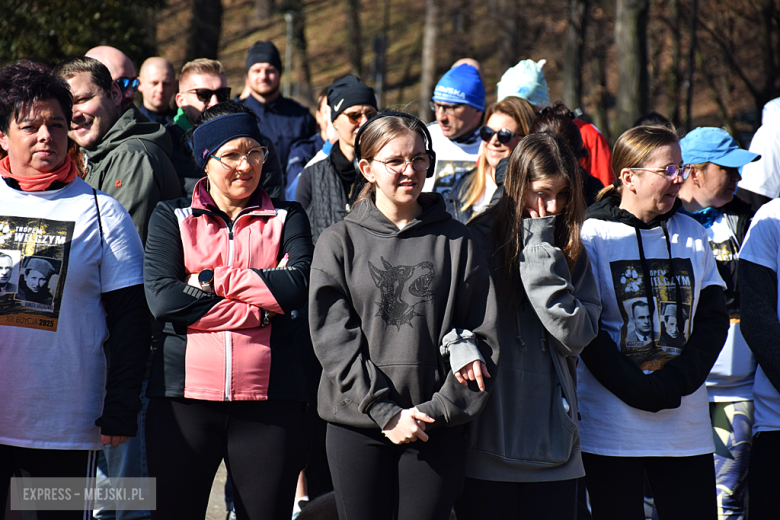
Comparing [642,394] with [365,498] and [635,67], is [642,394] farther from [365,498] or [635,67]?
[635,67]

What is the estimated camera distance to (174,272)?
2.98m

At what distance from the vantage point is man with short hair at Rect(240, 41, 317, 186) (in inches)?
247

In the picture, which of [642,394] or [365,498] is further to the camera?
[642,394]

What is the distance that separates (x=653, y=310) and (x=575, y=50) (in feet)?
56.3

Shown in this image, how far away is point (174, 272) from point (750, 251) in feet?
8.45

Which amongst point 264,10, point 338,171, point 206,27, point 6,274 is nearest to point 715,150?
point 338,171

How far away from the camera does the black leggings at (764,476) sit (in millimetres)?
3396

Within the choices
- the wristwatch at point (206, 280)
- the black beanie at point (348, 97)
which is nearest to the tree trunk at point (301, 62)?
the black beanie at point (348, 97)

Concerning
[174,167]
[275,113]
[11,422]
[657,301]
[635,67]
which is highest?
[635,67]

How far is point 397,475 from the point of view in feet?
9.20

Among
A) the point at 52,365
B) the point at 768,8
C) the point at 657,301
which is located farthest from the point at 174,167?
the point at 768,8

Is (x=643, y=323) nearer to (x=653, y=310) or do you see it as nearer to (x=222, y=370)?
(x=653, y=310)

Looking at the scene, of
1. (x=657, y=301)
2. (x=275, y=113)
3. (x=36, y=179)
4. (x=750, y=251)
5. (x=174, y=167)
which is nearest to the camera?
(x=36, y=179)

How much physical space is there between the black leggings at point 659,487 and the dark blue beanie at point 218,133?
79.3 inches
